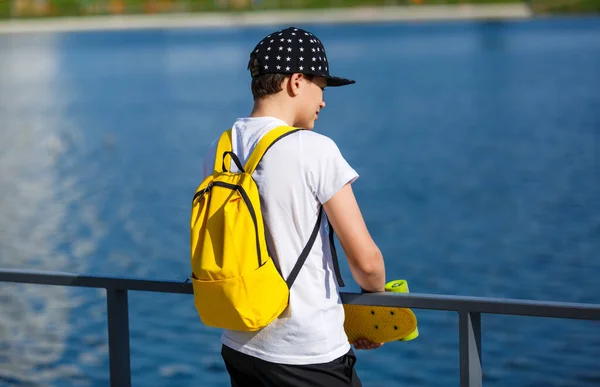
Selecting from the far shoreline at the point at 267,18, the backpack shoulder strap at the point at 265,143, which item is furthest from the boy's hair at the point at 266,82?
the far shoreline at the point at 267,18

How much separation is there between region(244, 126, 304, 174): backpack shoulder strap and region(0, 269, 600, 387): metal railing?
467mm

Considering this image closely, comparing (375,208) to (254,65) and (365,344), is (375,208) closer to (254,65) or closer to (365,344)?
(365,344)

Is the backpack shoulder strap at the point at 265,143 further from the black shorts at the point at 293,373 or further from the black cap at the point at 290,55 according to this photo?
the black shorts at the point at 293,373

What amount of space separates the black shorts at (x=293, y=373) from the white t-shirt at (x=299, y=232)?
0.05 feet

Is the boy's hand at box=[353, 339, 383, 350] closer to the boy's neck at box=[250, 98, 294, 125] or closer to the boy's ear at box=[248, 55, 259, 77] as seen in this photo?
the boy's neck at box=[250, 98, 294, 125]

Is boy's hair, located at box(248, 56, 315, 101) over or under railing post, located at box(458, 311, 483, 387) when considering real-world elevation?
over

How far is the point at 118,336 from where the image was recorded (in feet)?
8.89

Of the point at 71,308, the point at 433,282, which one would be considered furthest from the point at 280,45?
the point at 433,282

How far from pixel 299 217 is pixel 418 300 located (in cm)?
42

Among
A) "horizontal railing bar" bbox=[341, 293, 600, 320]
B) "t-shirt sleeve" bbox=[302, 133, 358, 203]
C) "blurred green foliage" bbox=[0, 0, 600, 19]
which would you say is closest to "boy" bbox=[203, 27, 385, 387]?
"t-shirt sleeve" bbox=[302, 133, 358, 203]

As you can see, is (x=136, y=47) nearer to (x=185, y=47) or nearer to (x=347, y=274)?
(x=185, y=47)

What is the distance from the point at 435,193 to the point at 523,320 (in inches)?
249

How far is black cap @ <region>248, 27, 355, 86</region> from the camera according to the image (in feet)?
7.00

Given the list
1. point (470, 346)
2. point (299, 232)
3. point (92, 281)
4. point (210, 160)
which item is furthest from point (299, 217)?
point (92, 281)
